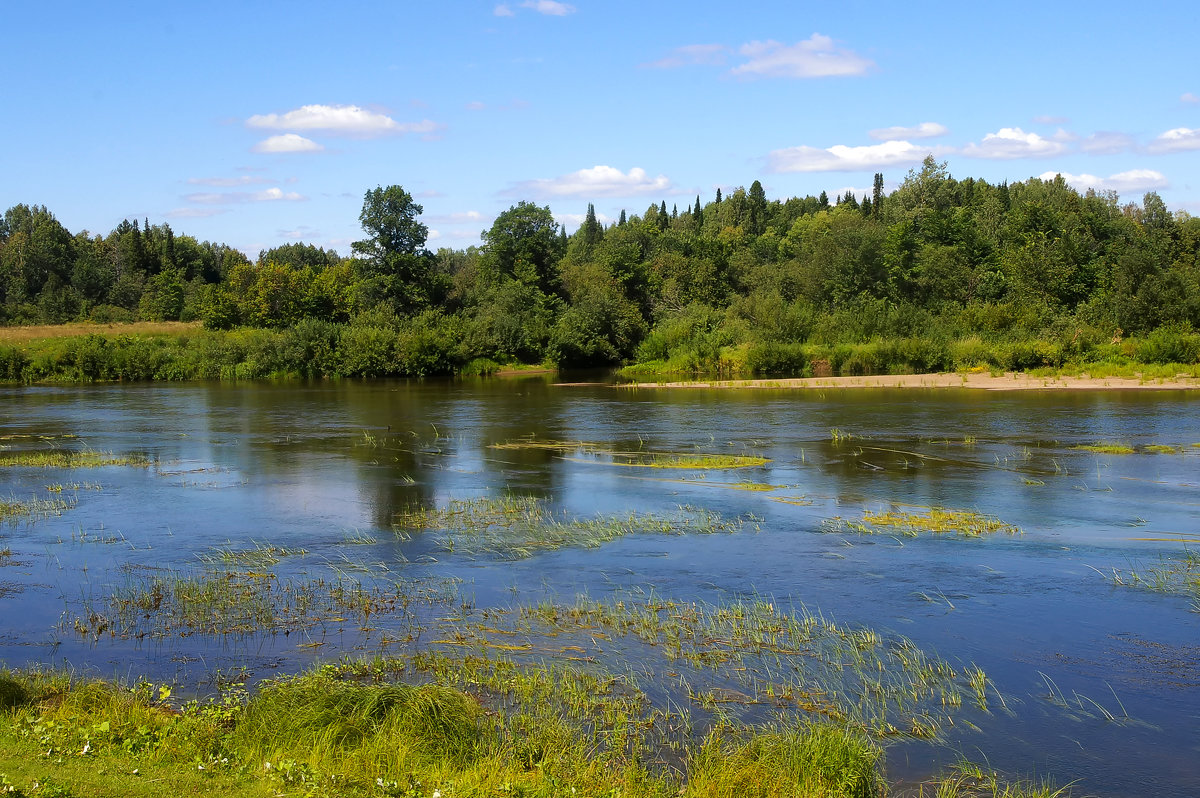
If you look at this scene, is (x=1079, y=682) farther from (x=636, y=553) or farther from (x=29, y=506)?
(x=29, y=506)

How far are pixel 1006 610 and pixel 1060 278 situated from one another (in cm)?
6863

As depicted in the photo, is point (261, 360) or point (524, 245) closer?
point (261, 360)

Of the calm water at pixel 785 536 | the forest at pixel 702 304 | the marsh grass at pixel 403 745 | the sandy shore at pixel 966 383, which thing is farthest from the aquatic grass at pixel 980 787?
the forest at pixel 702 304

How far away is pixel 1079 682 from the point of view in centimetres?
1158

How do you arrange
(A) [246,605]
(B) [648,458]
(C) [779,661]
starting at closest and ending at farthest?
(C) [779,661]
(A) [246,605]
(B) [648,458]

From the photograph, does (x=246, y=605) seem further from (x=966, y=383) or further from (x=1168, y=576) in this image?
(x=966, y=383)

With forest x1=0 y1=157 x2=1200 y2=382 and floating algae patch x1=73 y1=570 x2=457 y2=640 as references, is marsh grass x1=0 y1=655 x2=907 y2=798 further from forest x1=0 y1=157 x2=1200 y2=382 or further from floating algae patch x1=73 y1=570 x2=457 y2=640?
forest x1=0 y1=157 x2=1200 y2=382

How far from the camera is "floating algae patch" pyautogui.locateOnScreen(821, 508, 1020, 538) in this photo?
1905 cm

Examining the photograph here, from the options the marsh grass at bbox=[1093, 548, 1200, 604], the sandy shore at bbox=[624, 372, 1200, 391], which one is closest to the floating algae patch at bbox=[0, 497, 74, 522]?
the marsh grass at bbox=[1093, 548, 1200, 604]

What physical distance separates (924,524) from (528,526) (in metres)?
8.17

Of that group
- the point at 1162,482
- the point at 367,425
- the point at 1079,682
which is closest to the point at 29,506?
the point at 367,425

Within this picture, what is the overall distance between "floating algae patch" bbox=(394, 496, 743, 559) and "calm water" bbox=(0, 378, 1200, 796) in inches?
21.4

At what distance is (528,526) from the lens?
20.3m

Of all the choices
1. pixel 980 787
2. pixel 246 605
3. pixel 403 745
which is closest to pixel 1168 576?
pixel 980 787
